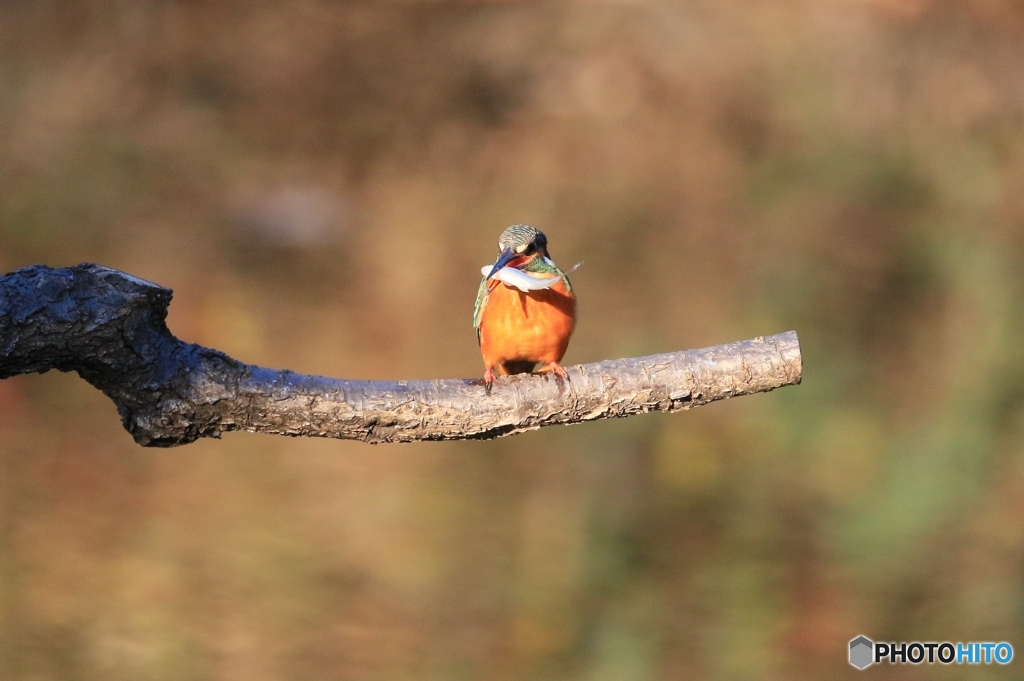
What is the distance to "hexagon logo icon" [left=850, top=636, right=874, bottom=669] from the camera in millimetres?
5426

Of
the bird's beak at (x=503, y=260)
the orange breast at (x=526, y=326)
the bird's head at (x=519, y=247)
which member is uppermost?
the bird's head at (x=519, y=247)

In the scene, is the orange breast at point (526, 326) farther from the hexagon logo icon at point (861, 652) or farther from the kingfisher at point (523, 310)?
the hexagon logo icon at point (861, 652)

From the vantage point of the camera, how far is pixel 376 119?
6918mm

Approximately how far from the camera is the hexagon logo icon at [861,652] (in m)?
5.43

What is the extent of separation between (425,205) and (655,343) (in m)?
1.92

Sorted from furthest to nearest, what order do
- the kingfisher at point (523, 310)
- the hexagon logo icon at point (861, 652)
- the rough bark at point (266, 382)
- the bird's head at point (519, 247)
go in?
the hexagon logo icon at point (861, 652)
the bird's head at point (519, 247)
the kingfisher at point (523, 310)
the rough bark at point (266, 382)

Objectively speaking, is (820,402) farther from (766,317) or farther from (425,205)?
(425,205)

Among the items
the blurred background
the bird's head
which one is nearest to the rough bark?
the bird's head

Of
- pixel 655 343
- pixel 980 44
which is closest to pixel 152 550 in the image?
pixel 655 343

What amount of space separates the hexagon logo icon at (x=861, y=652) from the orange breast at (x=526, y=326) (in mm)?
3582

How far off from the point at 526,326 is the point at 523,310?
5 cm
